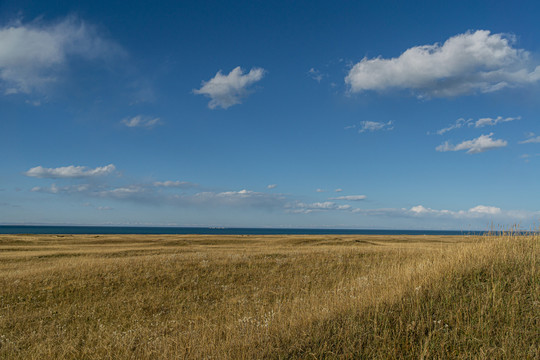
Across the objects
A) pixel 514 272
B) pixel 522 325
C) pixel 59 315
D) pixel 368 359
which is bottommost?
pixel 59 315

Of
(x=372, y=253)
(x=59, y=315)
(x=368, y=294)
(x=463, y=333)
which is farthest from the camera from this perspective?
(x=372, y=253)

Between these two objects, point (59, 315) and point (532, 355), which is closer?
point (532, 355)

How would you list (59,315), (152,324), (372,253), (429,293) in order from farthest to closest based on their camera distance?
(372,253)
(59,315)
(152,324)
(429,293)

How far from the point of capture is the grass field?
20.7 ft

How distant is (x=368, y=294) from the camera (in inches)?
341

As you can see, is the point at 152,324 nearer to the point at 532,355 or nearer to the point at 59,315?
the point at 59,315

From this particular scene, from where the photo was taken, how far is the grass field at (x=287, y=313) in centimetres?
630

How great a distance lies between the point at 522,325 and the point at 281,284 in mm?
11167

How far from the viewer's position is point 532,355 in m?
5.59

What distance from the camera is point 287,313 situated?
29.2 feet

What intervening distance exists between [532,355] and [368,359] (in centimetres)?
281

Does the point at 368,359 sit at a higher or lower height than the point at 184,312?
higher

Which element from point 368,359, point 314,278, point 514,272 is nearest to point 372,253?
point 314,278

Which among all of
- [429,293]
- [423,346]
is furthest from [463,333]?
[429,293]
